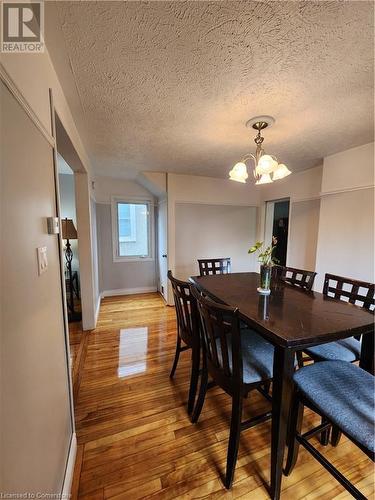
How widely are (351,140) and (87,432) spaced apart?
350 centimetres

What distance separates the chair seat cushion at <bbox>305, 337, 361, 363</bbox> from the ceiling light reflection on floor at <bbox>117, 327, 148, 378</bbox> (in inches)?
61.0

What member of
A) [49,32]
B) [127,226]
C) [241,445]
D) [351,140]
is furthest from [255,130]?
[127,226]

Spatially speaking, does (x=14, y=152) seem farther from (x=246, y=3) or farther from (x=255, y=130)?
(x=255, y=130)

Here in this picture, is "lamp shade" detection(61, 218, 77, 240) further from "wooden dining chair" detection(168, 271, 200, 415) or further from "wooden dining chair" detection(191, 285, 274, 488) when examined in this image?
"wooden dining chair" detection(191, 285, 274, 488)

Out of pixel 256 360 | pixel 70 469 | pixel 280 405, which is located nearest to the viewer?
pixel 280 405

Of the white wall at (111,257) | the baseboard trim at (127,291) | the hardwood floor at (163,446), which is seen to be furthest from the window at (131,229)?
the hardwood floor at (163,446)

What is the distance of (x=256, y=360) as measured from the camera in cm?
130

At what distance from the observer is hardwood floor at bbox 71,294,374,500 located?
1146 mm

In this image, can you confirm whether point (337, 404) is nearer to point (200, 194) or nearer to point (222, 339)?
point (222, 339)

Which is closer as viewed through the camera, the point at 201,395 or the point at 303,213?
the point at 201,395

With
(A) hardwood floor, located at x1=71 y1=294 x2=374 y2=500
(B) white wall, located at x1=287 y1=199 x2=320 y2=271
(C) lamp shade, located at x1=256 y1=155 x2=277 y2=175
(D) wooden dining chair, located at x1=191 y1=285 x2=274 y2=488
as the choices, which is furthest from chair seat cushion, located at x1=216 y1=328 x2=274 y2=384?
(B) white wall, located at x1=287 y1=199 x2=320 y2=271

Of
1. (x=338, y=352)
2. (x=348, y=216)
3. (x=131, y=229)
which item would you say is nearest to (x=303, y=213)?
(x=348, y=216)

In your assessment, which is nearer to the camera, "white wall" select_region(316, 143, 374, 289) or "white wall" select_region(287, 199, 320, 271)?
"white wall" select_region(316, 143, 374, 289)

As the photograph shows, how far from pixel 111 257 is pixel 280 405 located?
12.6 feet
